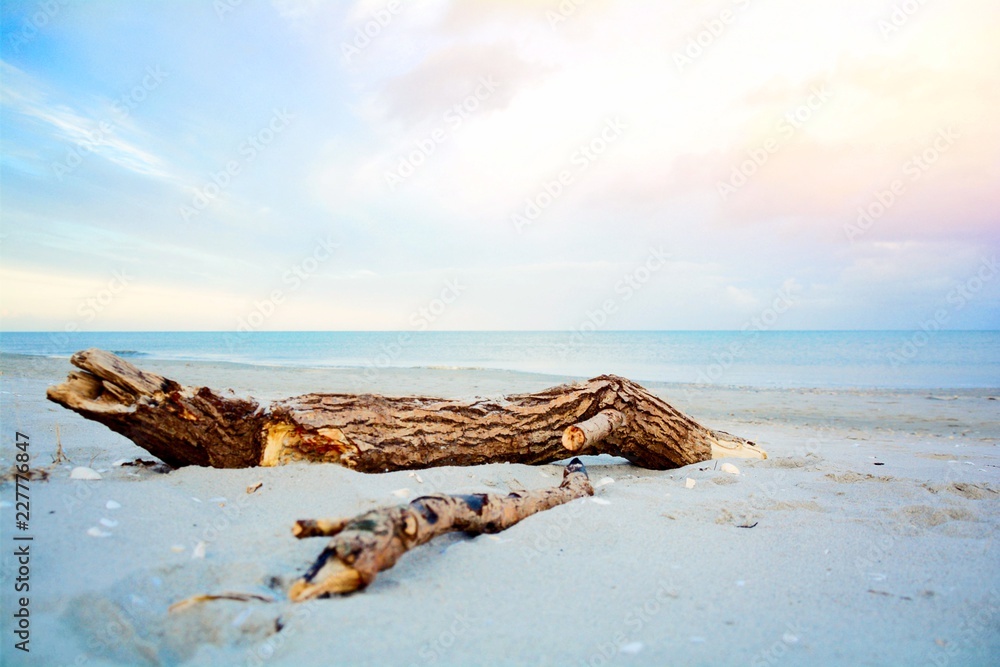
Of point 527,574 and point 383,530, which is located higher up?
point 383,530

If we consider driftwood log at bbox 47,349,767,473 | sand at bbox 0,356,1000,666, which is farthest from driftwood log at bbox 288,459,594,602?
driftwood log at bbox 47,349,767,473

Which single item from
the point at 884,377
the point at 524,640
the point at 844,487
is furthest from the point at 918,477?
the point at 884,377

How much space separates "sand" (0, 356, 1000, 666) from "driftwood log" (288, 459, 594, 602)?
8 centimetres

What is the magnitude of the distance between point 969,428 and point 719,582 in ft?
28.5

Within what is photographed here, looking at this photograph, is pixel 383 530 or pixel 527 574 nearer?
pixel 383 530

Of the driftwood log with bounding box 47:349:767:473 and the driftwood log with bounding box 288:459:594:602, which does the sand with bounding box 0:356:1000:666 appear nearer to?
the driftwood log with bounding box 288:459:594:602

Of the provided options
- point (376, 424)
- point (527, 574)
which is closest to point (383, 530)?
point (527, 574)

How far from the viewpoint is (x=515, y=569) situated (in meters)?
2.33

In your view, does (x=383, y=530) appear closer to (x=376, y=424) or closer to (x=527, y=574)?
(x=527, y=574)

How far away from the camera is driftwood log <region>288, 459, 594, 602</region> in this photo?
1919 millimetres

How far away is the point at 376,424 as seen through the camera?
378 centimetres

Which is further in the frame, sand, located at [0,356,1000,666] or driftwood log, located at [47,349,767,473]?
driftwood log, located at [47,349,767,473]

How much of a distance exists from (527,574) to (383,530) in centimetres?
69

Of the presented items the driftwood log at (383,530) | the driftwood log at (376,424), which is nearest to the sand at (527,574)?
the driftwood log at (383,530)
